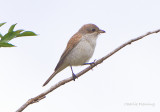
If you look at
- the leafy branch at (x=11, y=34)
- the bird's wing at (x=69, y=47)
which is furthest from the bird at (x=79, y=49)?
the leafy branch at (x=11, y=34)

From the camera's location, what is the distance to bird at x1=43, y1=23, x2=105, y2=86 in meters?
6.56

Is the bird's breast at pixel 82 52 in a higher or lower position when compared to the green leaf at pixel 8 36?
higher

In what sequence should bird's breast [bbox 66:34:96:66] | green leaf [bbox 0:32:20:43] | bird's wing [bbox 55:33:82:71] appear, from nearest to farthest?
1. green leaf [bbox 0:32:20:43]
2. bird's breast [bbox 66:34:96:66]
3. bird's wing [bbox 55:33:82:71]

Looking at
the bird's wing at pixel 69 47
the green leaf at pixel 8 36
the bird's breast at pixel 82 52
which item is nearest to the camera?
the green leaf at pixel 8 36

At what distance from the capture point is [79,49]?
21.8 feet

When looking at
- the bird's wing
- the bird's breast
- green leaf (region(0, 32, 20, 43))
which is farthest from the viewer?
the bird's wing

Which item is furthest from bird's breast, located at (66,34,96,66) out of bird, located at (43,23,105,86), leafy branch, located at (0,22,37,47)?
leafy branch, located at (0,22,37,47)

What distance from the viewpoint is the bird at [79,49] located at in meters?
6.56

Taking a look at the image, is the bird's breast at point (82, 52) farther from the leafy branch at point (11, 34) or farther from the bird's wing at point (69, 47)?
the leafy branch at point (11, 34)

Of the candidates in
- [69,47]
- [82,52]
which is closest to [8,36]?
[82,52]

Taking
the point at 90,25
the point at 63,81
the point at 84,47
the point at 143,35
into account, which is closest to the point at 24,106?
the point at 63,81

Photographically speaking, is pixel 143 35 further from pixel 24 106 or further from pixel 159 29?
pixel 24 106

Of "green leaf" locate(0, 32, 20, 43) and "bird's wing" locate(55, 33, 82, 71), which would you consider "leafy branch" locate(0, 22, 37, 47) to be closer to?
"green leaf" locate(0, 32, 20, 43)

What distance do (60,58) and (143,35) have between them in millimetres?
3907
